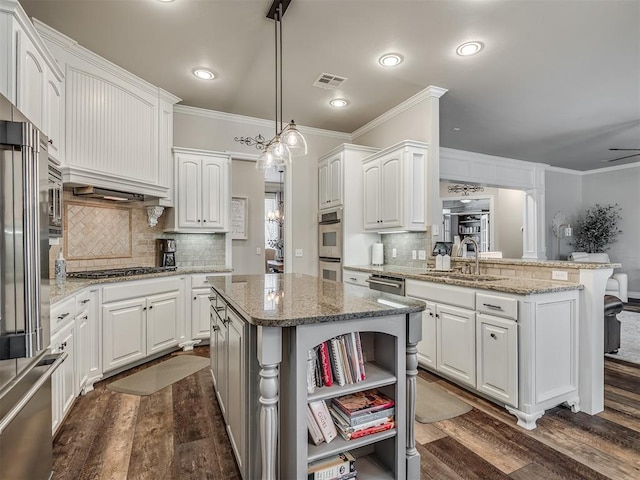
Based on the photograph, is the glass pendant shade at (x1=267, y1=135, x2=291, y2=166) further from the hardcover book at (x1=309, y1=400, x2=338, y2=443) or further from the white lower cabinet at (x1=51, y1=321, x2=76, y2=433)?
the white lower cabinet at (x1=51, y1=321, x2=76, y2=433)

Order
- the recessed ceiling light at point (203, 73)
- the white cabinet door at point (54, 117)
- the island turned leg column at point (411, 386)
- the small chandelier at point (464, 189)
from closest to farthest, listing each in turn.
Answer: the island turned leg column at point (411, 386)
the white cabinet door at point (54, 117)
the recessed ceiling light at point (203, 73)
the small chandelier at point (464, 189)

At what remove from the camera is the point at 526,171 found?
724 centimetres

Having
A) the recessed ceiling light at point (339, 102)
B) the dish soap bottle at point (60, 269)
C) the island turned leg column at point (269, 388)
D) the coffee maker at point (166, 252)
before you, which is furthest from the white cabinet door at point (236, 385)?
the recessed ceiling light at point (339, 102)

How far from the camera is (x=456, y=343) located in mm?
2793

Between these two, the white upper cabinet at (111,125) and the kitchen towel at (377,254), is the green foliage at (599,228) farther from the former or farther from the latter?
the white upper cabinet at (111,125)

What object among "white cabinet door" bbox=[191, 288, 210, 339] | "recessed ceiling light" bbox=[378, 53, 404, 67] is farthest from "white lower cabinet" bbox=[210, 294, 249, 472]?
"recessed ceiling light" bbox=[378, 53, 404, 67]

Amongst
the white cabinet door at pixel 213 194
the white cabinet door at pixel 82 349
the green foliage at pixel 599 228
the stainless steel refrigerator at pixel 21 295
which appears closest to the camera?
the stainless steel refrigerator at pixel 21 295

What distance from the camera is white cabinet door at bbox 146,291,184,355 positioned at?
3.37 meters

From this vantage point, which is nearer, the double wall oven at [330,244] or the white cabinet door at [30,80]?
the white cabinet door at [30,80]

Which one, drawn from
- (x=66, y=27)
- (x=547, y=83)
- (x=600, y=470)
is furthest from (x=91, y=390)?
(x=547, y=83)

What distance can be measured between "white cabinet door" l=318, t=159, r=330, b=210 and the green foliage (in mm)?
6647

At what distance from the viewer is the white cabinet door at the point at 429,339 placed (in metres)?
3.02

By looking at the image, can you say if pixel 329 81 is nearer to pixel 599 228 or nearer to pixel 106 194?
pixel 106 194

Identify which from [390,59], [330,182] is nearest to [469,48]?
[390,59]
